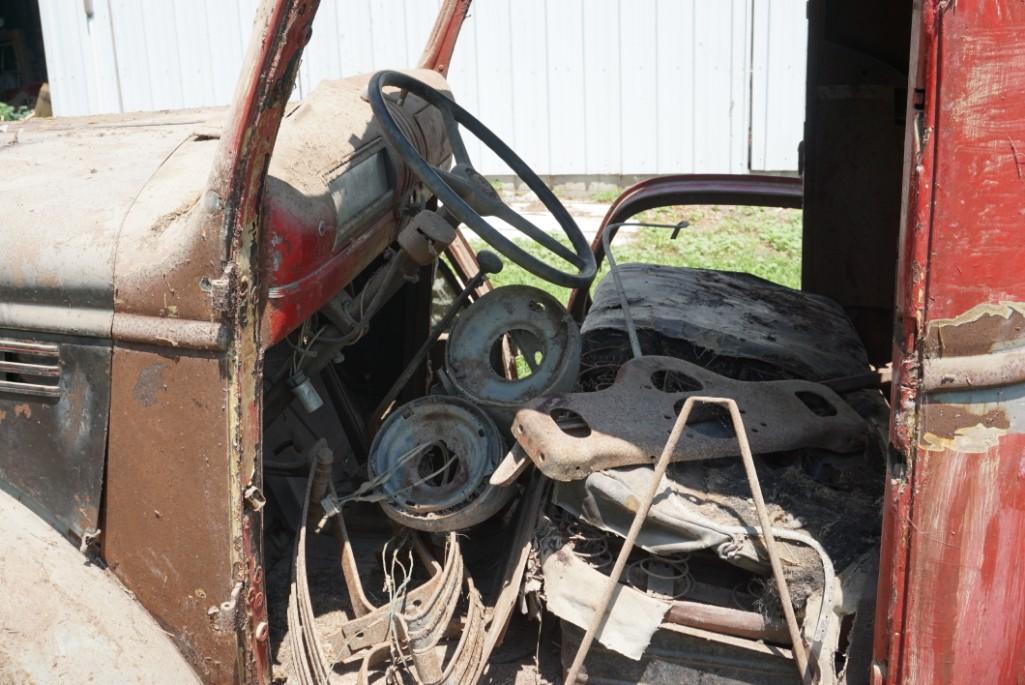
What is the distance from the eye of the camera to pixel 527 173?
309 cm

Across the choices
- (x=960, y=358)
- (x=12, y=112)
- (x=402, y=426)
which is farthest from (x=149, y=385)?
(x=12, y=112)

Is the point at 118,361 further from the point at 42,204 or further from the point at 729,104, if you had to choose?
the point at 729,104

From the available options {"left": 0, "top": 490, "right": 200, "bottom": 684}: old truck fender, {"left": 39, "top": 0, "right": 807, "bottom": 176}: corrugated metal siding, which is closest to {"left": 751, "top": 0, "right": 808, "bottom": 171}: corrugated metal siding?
{"left": 39, "top": 0, "right": 807, "bottom": 176}: corrugated metal siding

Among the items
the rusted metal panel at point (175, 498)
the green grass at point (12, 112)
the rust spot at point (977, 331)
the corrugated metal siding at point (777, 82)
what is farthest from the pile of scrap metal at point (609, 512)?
the green grass at point (12, 112)

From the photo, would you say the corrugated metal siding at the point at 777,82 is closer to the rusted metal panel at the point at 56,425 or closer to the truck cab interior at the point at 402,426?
the truck cab interior at the point at 402,426

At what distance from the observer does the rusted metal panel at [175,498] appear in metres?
1.85

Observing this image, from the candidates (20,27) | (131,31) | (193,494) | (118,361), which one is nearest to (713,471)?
(193,494)

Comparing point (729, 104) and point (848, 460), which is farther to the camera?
point (729, 104)

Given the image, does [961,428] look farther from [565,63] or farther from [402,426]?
[565,63]

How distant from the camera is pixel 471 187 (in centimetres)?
260

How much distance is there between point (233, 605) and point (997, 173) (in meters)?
1.43

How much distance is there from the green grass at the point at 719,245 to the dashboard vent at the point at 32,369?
4.21m

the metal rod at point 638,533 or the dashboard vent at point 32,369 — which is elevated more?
the dashboard vent at point 32,369

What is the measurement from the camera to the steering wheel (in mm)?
2434
